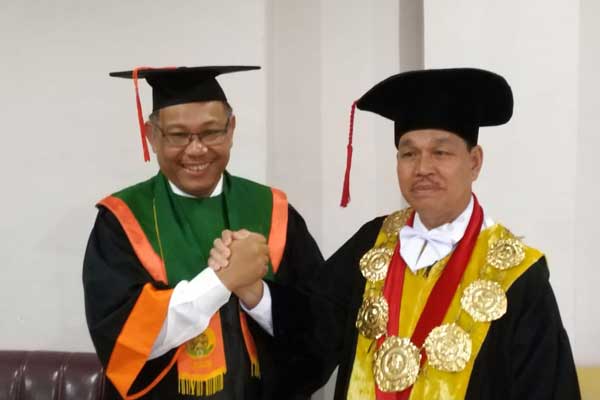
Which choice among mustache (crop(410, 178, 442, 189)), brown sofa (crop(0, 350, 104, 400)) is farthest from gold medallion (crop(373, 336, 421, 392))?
brown sofa (crop(0, 350, 104, 400))

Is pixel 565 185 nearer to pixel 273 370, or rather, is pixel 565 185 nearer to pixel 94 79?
pixel 273 370

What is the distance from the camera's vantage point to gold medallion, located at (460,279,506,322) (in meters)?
1.72

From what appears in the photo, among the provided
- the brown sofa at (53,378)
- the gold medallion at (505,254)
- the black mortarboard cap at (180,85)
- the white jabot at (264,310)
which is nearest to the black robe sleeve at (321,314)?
the white jabot at (264,310)

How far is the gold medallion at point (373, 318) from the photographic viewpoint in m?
1.84

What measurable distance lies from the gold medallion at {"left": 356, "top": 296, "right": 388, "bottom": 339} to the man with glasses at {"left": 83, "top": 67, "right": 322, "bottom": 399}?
1.07 ft

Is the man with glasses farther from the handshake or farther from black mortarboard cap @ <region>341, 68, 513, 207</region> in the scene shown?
black mortarboard cap @ <region>341, 68, 513, 207</region>

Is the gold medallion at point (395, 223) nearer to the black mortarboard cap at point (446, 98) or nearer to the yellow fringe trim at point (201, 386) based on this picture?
the black mortarboard cap at point (446, 98)

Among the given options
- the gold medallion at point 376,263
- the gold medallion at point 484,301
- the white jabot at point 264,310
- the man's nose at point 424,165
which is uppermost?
the man's nose at point 424,165

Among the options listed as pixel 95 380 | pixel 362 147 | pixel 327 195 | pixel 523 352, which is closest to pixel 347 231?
pixel 327 195

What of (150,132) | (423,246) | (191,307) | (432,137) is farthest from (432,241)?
(150,132)

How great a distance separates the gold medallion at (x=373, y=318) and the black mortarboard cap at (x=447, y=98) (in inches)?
18.2

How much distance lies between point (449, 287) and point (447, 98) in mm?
491

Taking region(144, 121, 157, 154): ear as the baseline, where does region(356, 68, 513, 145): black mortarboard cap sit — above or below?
above

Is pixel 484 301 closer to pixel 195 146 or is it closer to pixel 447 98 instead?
pixel 447 98
